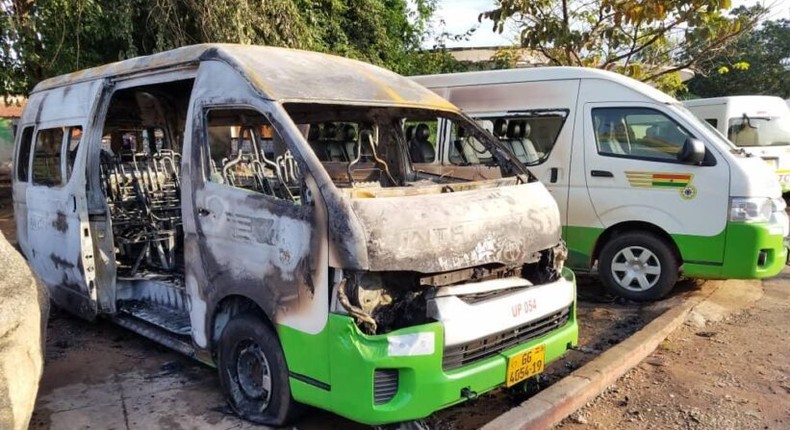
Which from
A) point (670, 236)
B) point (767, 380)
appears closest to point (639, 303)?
point (670, 236)

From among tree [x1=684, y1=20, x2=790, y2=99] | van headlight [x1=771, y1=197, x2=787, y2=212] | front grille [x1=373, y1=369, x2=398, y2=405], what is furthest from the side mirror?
tree [x1=684, y1=20, x2=790, y2=99]

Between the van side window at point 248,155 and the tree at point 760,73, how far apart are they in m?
29.2

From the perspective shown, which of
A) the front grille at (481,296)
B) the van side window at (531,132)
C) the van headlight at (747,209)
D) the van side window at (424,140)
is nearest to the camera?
the front grille at (481,296)

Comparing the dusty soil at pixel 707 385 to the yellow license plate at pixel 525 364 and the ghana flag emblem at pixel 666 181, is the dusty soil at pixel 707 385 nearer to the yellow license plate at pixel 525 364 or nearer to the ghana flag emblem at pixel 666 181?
the yellow license plate at pixel 525 364

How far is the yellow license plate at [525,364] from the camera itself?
10.8ft

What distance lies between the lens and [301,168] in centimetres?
313

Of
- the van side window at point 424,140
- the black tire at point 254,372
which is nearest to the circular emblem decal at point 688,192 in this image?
the van side window at point 424,140

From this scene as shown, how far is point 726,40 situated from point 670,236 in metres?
5.71

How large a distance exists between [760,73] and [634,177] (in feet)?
93.2

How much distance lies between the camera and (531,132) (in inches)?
264

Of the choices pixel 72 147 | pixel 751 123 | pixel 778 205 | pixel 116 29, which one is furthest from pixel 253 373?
pixel 751 123

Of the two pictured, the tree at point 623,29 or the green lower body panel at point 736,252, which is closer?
the green lower body panel at point 736,252

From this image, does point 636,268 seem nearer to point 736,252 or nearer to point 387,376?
point 736,252

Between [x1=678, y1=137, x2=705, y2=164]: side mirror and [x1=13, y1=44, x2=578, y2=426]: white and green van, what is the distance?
225 centimetres
